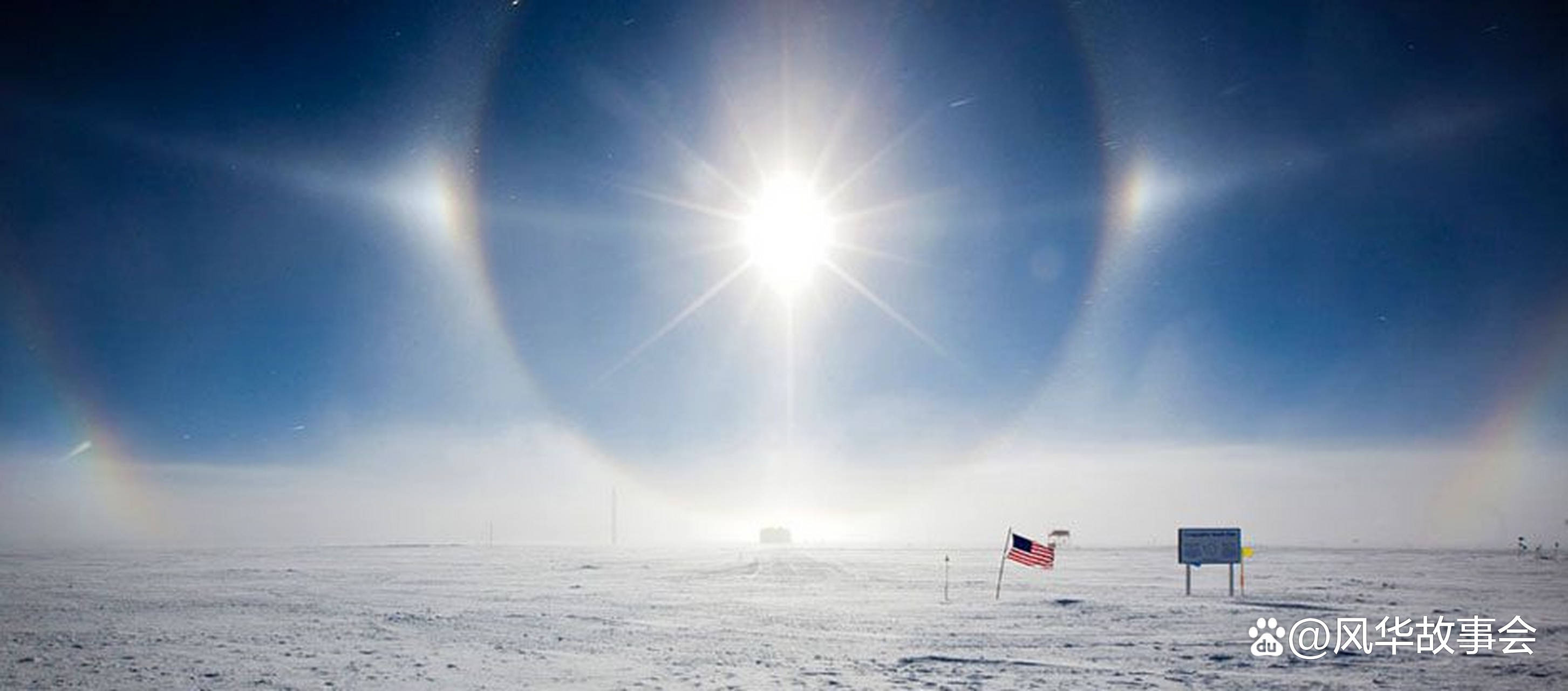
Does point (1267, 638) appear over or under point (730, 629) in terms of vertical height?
over

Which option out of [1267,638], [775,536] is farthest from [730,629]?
[775,536]

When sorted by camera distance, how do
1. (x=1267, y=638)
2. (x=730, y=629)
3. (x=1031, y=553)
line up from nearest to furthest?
(x=1267, y=638)
(x=730, y=629)
(x=1031, y=553)

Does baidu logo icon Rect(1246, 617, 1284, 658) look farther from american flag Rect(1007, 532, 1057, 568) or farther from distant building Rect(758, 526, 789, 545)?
distant building Rect(758, 526, 789, 545)

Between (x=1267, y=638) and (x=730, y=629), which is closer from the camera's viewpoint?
(x=1267, y=638)

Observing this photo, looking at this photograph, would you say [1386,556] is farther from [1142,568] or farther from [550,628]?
[550,628]

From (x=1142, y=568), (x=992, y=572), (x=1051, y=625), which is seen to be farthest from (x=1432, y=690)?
(x=1142, y=568)

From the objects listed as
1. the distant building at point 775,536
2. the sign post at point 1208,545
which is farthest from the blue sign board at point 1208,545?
the distant building at point 775,536

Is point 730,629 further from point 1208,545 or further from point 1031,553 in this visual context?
point 1208,545

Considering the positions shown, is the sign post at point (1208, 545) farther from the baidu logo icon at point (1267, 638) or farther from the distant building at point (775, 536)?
the distant building at point (775, 536)
